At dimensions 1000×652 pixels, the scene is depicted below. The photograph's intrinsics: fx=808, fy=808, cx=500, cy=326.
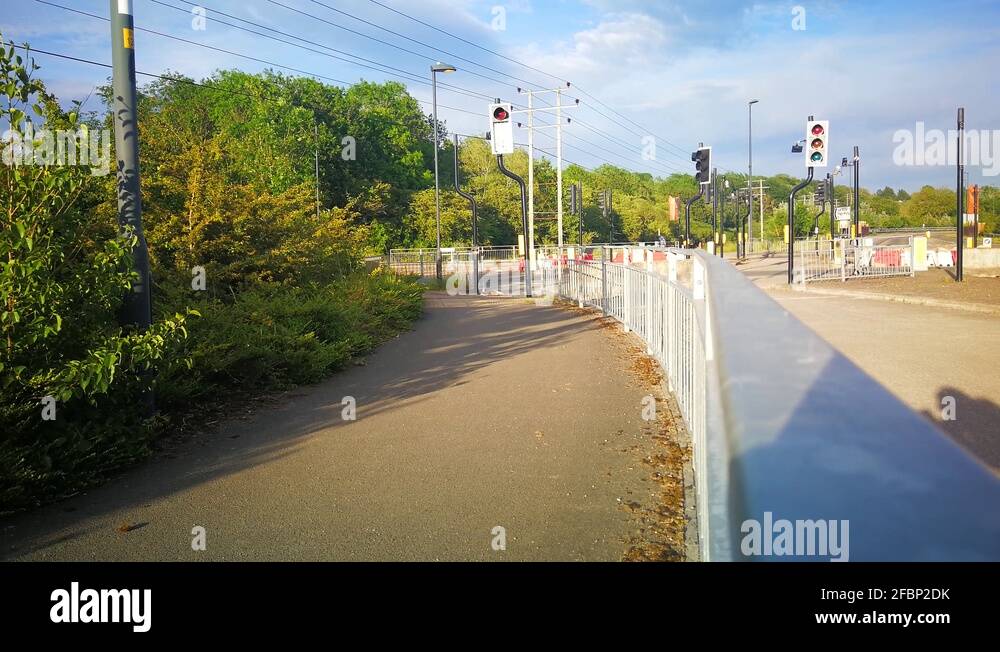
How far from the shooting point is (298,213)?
1502 cm

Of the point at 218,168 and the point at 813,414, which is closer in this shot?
the point at 813,414

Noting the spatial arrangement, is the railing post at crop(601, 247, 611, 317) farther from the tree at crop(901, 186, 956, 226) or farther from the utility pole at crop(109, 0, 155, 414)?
the tree at crop(901, 186, 956, 226)

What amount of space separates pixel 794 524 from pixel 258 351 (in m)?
8.83

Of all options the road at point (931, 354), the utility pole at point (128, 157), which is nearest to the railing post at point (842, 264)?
the road at point (931, 354)

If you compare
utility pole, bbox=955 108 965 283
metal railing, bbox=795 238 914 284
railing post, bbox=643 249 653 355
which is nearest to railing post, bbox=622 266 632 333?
railing post, bbox=643 249 653 355

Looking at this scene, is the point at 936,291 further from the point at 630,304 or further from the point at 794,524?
the point at 794,524

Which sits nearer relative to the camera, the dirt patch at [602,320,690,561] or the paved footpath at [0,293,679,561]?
the dirt patch at [602,320,690,561]

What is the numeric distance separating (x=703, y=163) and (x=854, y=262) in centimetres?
1082

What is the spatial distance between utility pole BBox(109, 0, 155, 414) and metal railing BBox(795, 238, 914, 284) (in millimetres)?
24667

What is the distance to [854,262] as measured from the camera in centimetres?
3030

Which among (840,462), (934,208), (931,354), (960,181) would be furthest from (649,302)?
(934,208)

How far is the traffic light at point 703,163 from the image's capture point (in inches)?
887

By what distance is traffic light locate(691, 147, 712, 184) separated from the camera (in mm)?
22531
